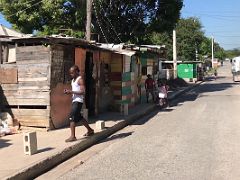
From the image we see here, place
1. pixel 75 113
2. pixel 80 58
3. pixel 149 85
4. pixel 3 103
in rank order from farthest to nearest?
pixel 149 85 → pixel 80 58 → pixel 3 103 → pixel 75 113

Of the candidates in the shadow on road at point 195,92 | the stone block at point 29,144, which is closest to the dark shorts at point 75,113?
the stone block at point 29,144

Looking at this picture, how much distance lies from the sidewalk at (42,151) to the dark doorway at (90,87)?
1895 mm

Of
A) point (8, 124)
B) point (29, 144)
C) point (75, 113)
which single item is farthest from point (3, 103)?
point (29, 144)

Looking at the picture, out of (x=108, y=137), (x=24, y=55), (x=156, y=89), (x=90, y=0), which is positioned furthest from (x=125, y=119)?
(x=156, y=89)

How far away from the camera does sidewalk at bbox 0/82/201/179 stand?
27.3 feet

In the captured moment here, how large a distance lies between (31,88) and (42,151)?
3.72 metres

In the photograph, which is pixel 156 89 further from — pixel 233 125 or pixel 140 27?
pixel 233 125

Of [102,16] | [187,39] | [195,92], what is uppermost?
[187,39]

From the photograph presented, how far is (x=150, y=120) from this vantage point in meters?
17.2

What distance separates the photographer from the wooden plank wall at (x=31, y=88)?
13.2m

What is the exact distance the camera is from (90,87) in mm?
16578

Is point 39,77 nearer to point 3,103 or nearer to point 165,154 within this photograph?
point 3,103

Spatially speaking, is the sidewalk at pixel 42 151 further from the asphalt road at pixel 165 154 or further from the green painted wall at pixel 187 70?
the green painted wall at pixel 187 70

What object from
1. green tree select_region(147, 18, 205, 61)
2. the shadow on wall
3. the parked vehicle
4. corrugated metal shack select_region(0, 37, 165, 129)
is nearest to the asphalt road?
corrugated metal shack select_region(0, 37, 165, 129)
